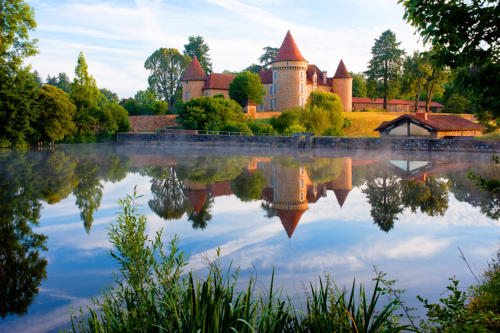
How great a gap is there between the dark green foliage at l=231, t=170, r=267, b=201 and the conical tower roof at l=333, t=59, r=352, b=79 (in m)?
53.7

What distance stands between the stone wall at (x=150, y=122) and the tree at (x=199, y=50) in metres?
22.5

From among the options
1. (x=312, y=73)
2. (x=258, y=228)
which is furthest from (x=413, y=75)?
(x=258, y=228)

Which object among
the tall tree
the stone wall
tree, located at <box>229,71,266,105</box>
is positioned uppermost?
tree, located at <box>229,71,266,105</box>

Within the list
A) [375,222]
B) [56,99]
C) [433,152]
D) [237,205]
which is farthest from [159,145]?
[375,222]

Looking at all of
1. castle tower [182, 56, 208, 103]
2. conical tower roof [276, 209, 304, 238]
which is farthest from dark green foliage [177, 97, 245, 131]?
conical tower roof [276, 209, 304, 238]

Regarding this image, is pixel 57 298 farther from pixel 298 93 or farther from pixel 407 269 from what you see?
pixel 298 93

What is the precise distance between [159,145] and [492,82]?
42.9m

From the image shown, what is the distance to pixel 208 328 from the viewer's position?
3.64 meters

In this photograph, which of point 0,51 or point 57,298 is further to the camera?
point 0,51

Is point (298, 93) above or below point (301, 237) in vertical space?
above

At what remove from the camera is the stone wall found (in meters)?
58.2

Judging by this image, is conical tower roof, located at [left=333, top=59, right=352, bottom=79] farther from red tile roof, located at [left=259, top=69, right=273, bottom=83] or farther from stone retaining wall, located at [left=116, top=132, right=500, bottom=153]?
stone retaining wall, located at [left=116, top=132, right=500, bottom=153]

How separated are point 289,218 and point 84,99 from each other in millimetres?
45098

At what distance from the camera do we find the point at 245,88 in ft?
193
